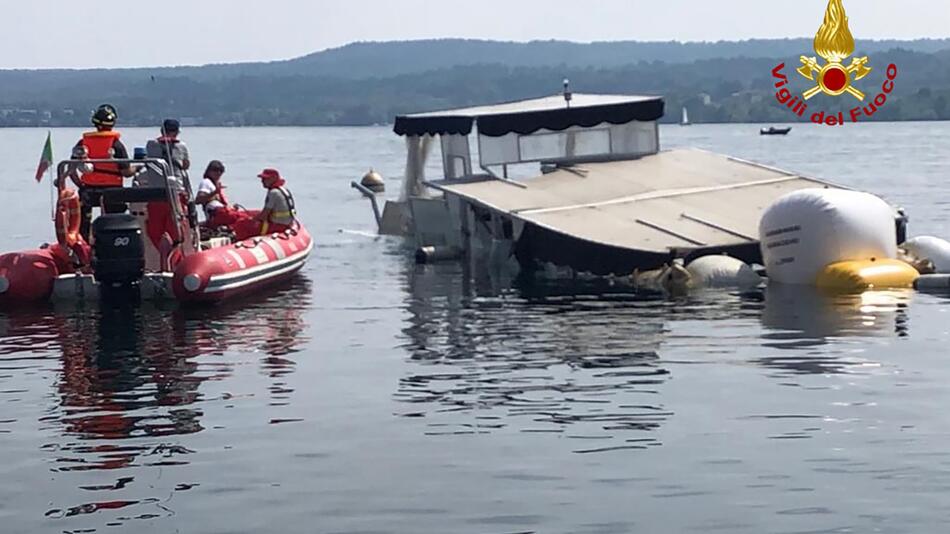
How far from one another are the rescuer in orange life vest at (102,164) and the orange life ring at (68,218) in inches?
7.4

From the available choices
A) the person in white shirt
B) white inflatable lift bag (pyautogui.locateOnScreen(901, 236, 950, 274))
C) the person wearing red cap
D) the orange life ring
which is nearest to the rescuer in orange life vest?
the orange life ring

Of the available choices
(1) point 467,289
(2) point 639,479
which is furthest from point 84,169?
(2) point 639,479

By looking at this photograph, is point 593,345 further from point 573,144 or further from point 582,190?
point 573,144

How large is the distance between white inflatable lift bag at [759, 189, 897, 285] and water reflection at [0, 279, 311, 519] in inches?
306

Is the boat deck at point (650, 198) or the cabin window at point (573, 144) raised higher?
the cabin window at point (573, 144)

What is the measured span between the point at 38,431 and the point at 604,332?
8.97 meters

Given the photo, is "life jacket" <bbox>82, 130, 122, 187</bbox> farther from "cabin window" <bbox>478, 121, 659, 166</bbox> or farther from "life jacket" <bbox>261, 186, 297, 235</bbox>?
"cabin window" <bbox>478, 121, 659, 166</bbox>

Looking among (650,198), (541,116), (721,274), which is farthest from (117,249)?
(541,116)

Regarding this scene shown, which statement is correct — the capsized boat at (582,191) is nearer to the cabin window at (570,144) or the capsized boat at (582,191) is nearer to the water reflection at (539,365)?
the cabin window at (570,144)

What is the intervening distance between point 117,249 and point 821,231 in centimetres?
1087

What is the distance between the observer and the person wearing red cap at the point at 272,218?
102 ft

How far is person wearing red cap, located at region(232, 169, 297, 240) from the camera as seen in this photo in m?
31.1

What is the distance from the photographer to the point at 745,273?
94.7ft

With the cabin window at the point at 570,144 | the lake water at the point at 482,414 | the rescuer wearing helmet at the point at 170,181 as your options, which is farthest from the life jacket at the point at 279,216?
the cabin window at the point at 570,144
